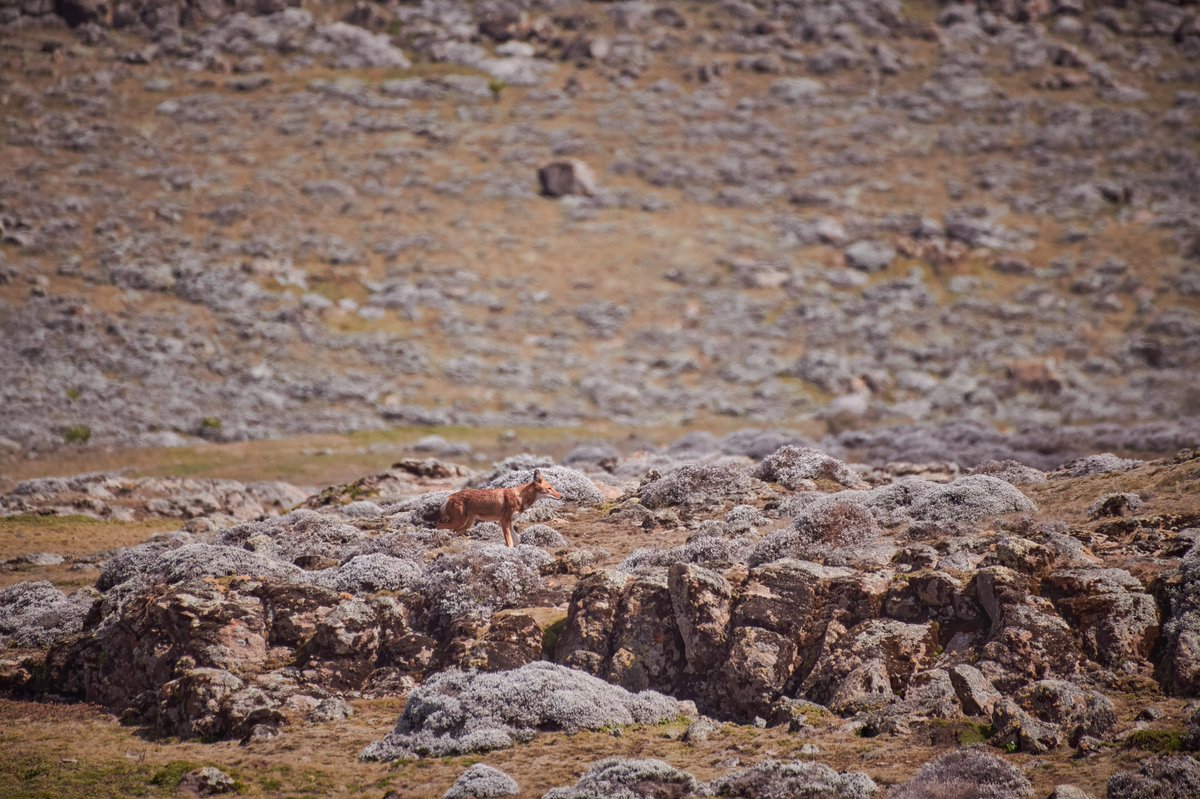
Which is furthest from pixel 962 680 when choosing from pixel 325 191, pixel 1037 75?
pixel 1037 75

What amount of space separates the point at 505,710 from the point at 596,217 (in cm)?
6971

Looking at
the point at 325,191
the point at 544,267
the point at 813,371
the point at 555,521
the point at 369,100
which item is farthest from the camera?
the point at 369,100

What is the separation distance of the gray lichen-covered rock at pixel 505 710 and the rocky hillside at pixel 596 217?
1403 inches

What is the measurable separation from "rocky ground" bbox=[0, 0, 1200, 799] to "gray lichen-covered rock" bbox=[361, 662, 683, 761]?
66 mm

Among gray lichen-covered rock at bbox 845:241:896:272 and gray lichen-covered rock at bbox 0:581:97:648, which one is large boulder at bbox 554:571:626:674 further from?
gray lichen-covered rock at bbox 845:241:896:272

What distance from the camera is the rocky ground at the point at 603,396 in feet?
46.0

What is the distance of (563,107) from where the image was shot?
96.2 m

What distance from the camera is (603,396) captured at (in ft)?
201

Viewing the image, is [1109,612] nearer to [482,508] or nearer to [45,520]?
[482,508]

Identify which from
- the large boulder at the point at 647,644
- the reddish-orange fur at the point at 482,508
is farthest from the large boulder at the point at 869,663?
the reddish-orange fur at the point at 482,508

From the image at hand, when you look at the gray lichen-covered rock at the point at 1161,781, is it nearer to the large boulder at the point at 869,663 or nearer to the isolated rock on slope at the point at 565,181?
the large boulder at the point at 869,663

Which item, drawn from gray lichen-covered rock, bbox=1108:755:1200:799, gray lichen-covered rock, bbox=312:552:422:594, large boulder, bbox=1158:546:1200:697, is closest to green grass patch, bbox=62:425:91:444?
gray lichen-covered rock, bbox=312:552:422:594

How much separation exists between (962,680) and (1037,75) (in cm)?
10341

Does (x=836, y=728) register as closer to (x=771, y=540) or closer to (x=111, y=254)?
(x=771, y=540)
